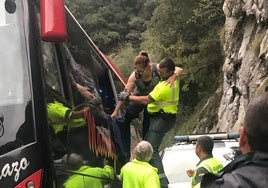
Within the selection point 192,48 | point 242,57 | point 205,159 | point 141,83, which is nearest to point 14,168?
point 205,159

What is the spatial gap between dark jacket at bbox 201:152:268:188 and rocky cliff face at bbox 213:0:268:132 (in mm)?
13149

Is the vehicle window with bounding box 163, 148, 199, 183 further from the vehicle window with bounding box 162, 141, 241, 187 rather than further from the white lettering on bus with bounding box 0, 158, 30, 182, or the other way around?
the white lettering on bus with bounding box 0, 158, 30, 182

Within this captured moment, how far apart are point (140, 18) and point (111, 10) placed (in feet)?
12.8

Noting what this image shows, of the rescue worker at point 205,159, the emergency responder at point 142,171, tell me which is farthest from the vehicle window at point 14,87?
the rescue worker at point 205,159

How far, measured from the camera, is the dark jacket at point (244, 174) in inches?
84.0

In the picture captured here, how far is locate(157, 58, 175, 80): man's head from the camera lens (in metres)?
6.12

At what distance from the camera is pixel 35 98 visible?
11.5 feet

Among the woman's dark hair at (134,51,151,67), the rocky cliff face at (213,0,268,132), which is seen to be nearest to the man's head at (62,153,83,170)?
the woman's dark hair at (134,51,151,67)

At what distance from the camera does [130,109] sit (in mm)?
6234

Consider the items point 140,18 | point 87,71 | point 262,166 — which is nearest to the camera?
point 262,166

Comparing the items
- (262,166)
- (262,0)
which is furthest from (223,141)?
(262,0)

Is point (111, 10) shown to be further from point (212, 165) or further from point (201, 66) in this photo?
point (212, 165)

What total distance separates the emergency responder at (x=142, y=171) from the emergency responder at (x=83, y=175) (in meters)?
0.63

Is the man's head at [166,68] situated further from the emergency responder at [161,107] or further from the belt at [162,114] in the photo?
the belt at [162,114]
